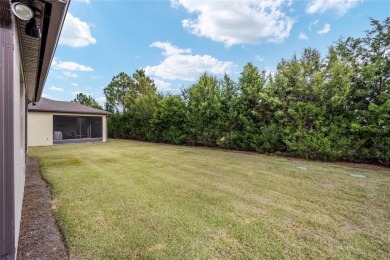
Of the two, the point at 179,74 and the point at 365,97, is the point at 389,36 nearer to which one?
the point at 365,97

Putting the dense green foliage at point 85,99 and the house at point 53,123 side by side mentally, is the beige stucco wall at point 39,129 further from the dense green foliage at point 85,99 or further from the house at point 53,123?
the dense green foliage at point 85,99

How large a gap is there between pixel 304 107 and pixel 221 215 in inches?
299

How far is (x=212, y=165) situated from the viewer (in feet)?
25.6

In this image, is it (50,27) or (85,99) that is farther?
(85,99)

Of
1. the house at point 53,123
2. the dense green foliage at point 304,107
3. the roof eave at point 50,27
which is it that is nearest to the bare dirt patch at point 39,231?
the roof eave at point 50,27

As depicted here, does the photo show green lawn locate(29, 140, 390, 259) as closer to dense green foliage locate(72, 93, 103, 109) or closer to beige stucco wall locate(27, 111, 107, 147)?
beige stucco wall locate(27, 111, 107, 147)

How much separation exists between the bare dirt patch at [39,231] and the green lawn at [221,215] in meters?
0.14

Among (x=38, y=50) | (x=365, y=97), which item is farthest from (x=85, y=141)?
(x=365, y=97)

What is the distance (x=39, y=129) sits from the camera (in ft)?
49.6

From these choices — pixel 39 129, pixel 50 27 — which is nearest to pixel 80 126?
pixel 39 129

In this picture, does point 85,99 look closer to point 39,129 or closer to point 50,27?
point 39,129

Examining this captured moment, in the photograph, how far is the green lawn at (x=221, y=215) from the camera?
259cm

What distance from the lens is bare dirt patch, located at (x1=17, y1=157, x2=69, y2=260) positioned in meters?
2.44

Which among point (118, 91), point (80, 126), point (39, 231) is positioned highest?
point (118, 91)
